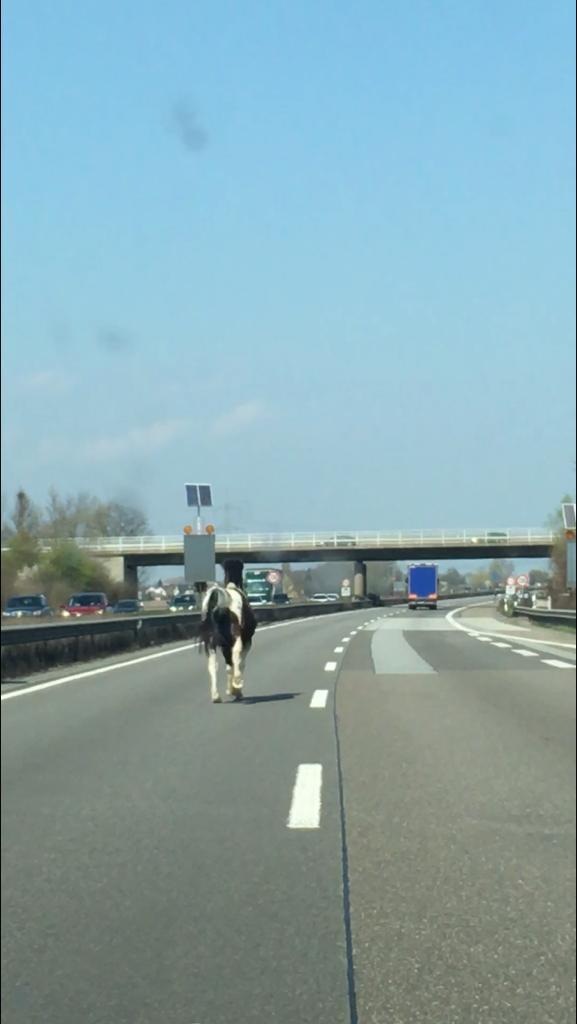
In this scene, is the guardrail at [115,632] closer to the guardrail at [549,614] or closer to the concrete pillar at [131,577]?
the concrete pillar at [131,577]

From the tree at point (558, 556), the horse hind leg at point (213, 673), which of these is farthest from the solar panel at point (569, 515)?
the horse hind leg at point (213, 673)

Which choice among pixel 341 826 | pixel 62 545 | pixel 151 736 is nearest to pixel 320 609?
pixel 341 826

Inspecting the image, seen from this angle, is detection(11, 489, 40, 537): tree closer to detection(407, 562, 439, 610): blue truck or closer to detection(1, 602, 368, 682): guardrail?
detection(1, 602, 368, 682): guardrail

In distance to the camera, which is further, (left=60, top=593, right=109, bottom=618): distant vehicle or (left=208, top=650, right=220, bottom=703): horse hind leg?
(left=60, top=593, right=109, bottom=618): distant vehicle

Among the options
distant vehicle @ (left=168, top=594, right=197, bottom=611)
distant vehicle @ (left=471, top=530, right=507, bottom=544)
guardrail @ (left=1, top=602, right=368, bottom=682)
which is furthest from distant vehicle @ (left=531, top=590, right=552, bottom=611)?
distant vehicle @ (left=168, top=594, right=197, bottom=611)

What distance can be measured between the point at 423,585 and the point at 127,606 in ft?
5.65

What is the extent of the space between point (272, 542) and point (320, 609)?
136 centimetres

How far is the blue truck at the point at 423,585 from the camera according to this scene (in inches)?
217

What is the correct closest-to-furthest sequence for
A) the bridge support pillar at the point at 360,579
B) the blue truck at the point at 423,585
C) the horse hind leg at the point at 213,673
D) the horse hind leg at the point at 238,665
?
the horse hind leg at the point at 238,665 → the horse hind leg at the point at 213,673 → the bridge support pillar at the point at 360,579 → the blue truck at the point at 423,585

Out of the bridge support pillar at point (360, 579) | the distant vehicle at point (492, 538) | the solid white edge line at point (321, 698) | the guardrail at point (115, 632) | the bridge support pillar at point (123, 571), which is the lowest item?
the solid white edge line at point (321, 698)

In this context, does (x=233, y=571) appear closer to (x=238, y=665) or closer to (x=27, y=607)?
(x=238, y=665)

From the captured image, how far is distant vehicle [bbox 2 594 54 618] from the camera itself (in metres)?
3.45

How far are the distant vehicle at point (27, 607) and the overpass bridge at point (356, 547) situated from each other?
16cm

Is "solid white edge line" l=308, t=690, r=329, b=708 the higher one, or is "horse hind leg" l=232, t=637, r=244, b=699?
"horse hind leg" l=232, t=637, r=244, b=699
